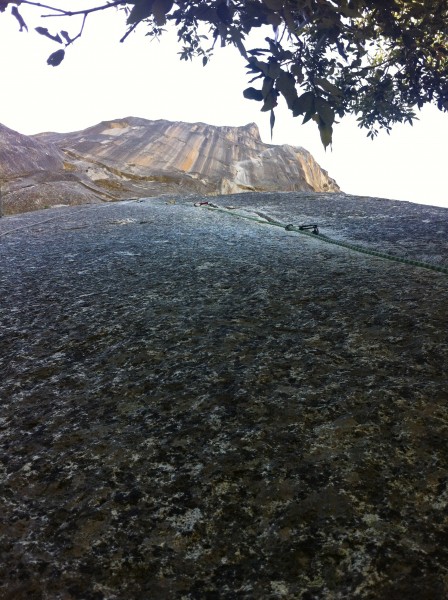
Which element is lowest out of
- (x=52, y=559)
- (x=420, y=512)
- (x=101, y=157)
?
(x=52, y=559)

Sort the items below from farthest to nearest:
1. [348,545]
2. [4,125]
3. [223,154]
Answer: [223,154] → [4,125] → [348,545]

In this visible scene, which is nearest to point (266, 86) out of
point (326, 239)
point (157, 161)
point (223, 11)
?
point (223, 11)

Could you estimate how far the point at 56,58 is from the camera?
336 centimetres

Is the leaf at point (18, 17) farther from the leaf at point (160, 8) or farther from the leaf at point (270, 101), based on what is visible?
the leaf at point (270, 101)

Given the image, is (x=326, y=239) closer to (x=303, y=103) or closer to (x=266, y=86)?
(x=303, y=103)

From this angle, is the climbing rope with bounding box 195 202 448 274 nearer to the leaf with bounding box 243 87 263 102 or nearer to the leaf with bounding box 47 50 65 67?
the leaf with bounding box 243 87 263 102

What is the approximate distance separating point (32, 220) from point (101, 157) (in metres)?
18.7

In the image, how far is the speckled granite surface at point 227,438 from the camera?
1361 mm

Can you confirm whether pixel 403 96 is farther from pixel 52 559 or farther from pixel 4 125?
pixel 4 125

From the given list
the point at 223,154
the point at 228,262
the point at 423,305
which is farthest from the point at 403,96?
the point at 223,154

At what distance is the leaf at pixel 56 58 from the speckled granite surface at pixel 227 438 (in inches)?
66.5

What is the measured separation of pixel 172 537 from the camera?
4.85 ft

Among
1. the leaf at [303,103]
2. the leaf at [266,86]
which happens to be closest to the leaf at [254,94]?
the leaf at [266,86]

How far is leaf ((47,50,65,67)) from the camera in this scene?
334cm
